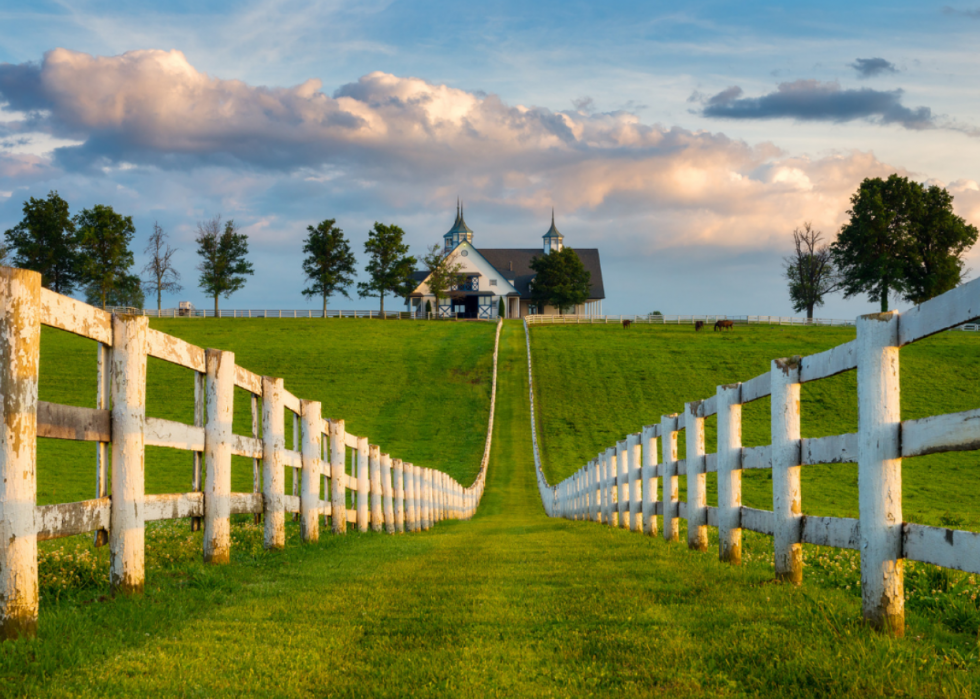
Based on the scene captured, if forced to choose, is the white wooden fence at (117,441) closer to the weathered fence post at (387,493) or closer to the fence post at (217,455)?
the fence post at (217,455)

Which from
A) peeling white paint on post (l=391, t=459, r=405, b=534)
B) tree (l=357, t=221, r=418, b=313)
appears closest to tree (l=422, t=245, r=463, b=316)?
tree (l=357, t=221, r=418, b=313)

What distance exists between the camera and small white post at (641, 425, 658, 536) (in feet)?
36.7

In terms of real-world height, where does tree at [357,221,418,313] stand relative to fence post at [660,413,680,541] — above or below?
above

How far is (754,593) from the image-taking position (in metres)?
5.70

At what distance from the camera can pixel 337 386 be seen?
169 feet

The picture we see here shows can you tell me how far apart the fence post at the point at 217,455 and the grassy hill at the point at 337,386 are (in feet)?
57.7

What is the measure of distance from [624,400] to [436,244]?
60.3 metres

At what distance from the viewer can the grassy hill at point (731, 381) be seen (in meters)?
28.9

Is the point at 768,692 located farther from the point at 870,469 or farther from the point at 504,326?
the point at 504,326

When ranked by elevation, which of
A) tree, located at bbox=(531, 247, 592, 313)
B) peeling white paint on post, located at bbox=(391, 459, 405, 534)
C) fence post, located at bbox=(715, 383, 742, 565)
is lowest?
peeling white paint on post, located at bbox=(391, 459, 405, 534)

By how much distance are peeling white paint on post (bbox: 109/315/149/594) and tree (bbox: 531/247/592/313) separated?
95.6m

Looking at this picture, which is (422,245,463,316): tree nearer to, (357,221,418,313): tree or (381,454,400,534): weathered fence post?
(357,221,418,313): tree

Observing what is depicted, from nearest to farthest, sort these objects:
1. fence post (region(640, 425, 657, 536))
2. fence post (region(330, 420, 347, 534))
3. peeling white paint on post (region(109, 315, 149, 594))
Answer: peeling white paint on post (region(109, 315, 149, 594))
fence post (region(330, 420, 347, 534))
fence post (region(640, 425, 657, 536))

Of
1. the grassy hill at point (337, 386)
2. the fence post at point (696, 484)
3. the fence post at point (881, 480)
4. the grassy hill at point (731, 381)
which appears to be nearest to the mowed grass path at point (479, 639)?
the fence post at point (881, 480)
